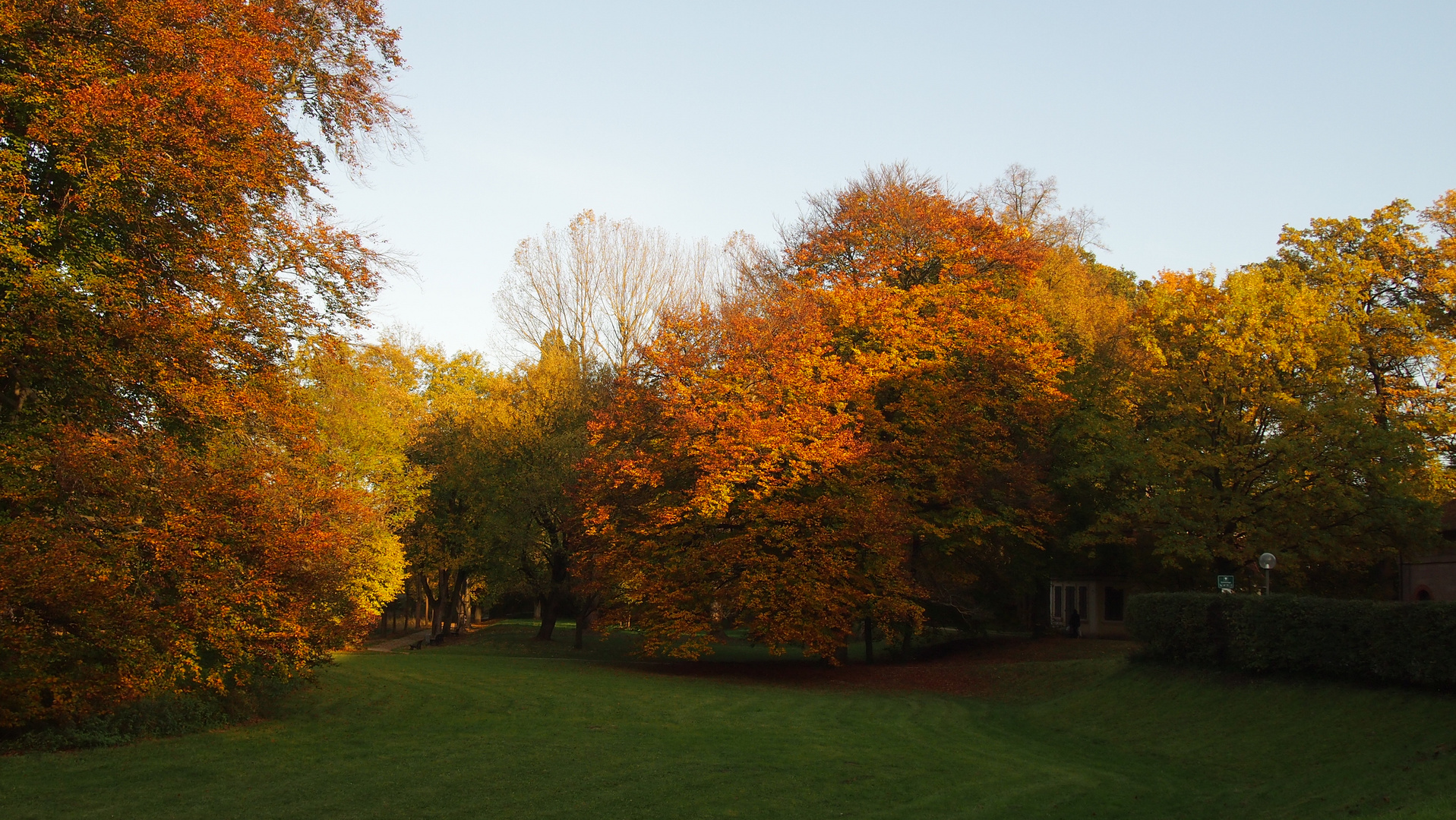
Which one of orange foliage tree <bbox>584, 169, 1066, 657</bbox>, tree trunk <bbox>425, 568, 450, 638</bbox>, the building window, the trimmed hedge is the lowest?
tree trunk <bbox>425, 568, 450, 638</bbox>

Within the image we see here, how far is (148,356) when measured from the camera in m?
13.8

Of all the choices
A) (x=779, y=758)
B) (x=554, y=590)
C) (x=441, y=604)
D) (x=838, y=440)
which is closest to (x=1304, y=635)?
(x=779, y=758)

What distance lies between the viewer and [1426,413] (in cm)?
2825

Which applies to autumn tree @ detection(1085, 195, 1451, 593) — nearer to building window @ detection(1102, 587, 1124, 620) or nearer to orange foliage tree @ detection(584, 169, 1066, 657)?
orange foliage tree @ detection(584, 169, 1066, 657)

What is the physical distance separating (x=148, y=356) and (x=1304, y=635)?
18616 mm

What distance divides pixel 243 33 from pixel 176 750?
34.0 ft

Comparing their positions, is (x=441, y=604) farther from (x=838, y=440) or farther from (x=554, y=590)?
(x=838, y=440)

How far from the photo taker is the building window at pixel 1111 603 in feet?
121

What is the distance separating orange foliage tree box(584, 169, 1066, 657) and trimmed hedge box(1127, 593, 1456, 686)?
6.36m

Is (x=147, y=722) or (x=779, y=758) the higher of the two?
(x=147, y=722)

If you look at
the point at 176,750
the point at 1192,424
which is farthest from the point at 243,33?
the point at 1192,424

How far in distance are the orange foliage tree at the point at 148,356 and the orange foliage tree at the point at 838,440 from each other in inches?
424

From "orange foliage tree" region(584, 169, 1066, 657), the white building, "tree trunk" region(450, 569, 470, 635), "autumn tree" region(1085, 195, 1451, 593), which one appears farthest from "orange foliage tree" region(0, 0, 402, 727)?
the white building

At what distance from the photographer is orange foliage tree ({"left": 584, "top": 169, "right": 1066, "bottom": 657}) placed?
2461cm
